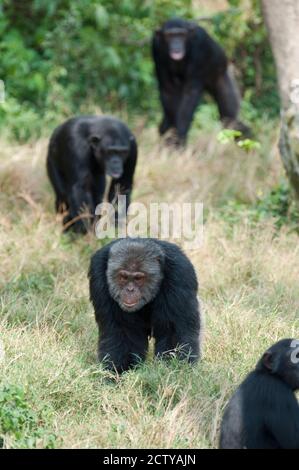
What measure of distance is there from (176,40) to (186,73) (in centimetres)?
60

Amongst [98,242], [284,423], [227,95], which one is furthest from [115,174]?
[284,423]

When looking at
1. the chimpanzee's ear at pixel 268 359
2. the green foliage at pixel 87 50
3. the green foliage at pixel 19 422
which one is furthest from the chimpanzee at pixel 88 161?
the chimpanzee's ear at pixel 268 359

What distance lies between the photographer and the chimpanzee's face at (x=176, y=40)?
42.5 feet

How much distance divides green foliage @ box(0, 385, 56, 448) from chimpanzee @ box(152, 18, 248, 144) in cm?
793

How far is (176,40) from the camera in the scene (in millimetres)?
12945

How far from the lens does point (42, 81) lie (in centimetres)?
1365

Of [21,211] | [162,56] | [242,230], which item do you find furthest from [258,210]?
[162,56]

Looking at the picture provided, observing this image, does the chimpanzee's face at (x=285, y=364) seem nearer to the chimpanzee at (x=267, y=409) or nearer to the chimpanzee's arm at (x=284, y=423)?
the chimpanzee at (x=267, y=409)

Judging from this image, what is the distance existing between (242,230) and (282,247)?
1.70ft

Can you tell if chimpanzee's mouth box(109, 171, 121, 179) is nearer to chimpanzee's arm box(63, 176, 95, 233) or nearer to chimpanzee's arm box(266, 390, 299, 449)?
chimpanzee's arm box(63, 176, 95, 233)

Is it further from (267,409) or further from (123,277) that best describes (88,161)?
(267,409)

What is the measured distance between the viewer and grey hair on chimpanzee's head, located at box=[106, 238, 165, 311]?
6211mm

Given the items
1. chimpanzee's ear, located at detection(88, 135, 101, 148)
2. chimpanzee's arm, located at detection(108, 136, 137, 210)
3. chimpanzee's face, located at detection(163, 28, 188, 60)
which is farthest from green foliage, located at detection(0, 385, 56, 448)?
chimpanzee's face, located at detection(163, 28, 188, 60)

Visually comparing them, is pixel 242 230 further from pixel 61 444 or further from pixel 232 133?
pixel 61 444
